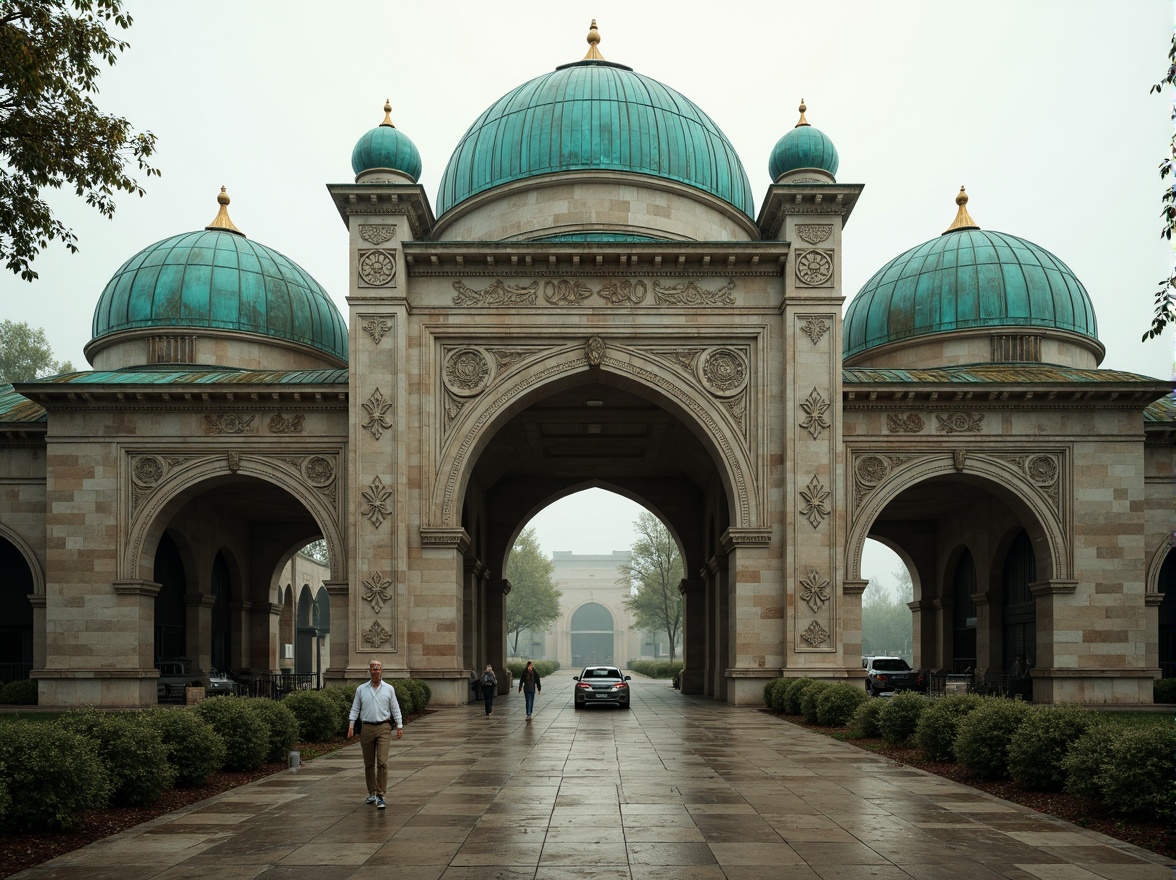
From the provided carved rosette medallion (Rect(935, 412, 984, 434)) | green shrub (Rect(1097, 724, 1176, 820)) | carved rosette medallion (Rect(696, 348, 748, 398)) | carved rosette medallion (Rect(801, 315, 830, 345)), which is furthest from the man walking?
carved rosette medallion (Rect(935, 412, 984, 434))

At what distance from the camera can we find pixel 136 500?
→ 3012cm

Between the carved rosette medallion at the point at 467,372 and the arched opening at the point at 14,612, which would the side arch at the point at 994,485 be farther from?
the arched opening at the point at 14,612

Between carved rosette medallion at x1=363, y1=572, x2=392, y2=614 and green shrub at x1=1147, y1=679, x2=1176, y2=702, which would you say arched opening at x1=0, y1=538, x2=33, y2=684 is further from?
green shrub at x1=1147, y1=679, x2=1176, y2=702

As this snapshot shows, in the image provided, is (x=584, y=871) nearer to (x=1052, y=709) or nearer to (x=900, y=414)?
(x=1052, y=709)

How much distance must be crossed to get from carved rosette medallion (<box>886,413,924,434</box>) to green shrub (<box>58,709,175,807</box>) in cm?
2237

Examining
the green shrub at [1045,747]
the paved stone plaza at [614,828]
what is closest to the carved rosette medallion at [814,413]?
the paved stone plaza at [614,828]

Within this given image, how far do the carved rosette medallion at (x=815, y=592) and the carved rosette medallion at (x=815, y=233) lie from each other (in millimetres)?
8900

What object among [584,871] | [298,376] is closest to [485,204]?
[298,376]

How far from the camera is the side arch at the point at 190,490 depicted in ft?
98.1

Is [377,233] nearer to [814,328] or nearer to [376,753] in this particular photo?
[814,328]

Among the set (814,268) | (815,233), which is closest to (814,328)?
(814,268)

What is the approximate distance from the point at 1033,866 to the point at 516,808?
17.9ft

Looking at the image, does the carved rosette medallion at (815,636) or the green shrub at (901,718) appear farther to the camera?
the carved rosette medallion at (815,636)

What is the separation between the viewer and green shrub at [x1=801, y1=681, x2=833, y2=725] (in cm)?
2394
